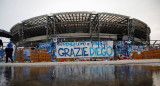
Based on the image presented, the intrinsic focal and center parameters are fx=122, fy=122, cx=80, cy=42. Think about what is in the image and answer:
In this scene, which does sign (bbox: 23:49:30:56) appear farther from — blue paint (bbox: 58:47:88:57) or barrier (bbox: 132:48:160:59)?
barrier (bbox: 132:48:160:59)

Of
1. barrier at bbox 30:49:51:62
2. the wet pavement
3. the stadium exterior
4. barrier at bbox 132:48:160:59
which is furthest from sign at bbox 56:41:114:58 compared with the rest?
the stadium exterior

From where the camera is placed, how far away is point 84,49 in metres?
12.2

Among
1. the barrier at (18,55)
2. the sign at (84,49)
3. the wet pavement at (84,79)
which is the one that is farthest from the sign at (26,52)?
the wet pavement at (84,79)

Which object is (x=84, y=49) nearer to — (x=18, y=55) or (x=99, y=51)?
(x=99, y=51)

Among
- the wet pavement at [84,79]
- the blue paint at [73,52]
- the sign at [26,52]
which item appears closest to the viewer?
the wet pavement at [84,79]

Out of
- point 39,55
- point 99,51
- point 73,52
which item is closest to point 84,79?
point 73,52

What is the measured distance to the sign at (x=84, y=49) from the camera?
1203cm

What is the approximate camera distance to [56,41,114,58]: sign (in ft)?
39.5

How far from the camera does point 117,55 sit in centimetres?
1199

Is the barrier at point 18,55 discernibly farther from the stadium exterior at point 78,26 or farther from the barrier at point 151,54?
the stadium exterior at point 78,26

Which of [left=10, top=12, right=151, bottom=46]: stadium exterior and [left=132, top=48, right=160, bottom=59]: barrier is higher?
[left=10, top=12, right=151, bottom=46]: stadium exterior

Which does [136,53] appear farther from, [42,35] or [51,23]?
[42,35]

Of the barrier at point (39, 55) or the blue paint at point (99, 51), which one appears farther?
the blue paint at point (99, 51)

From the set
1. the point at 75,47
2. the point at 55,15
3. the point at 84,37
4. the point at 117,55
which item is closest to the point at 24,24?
the point at 55,15
